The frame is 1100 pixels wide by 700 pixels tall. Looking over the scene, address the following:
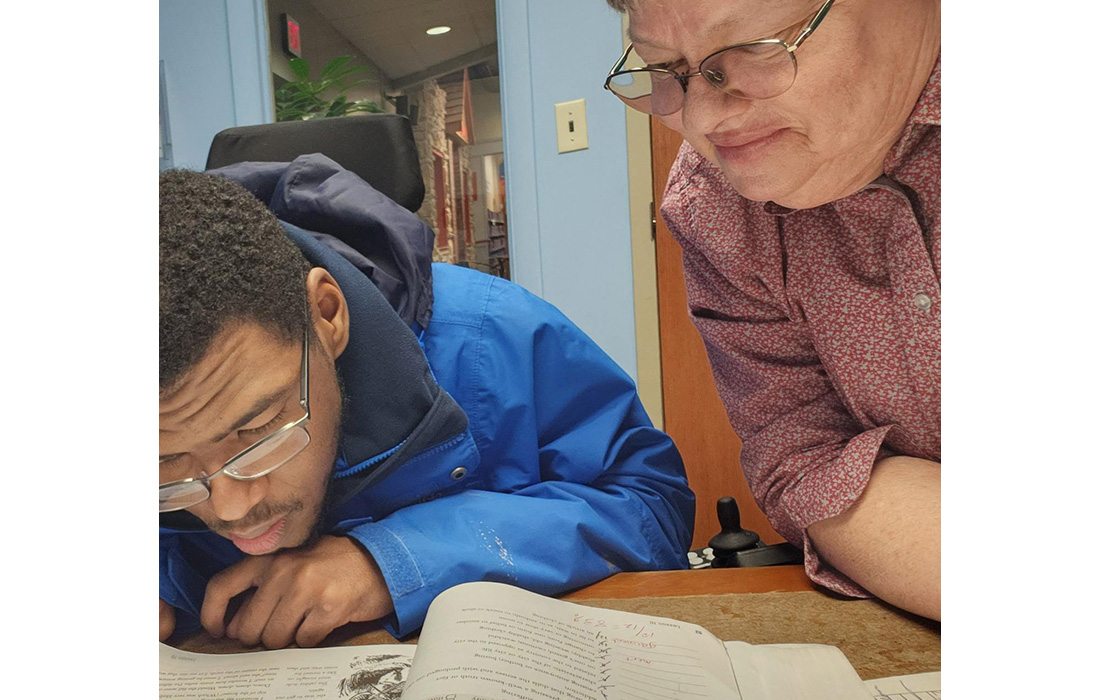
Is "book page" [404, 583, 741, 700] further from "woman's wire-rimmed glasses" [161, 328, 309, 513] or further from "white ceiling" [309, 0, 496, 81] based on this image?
"white ceiling" [309, 0, 496, 81]

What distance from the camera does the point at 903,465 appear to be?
0.48 metres

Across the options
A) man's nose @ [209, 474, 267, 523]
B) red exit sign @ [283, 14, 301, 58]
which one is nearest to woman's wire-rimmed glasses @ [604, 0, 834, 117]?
red exit sign @ [283, 14, 301, 58]

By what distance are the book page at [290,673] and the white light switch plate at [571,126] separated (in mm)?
304

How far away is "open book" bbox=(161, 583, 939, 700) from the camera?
375 mm

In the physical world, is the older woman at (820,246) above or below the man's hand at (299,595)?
above

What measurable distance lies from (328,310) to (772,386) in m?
0.29

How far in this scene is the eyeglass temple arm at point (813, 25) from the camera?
0.39m

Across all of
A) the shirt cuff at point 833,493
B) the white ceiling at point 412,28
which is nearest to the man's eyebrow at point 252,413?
the white ceiling at point 412,28

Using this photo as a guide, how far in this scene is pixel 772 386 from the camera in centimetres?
54

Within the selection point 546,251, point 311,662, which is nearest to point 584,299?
point 546,251

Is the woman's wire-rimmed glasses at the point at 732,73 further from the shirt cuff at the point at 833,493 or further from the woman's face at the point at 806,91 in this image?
the shirt cuff at the point at 833,493

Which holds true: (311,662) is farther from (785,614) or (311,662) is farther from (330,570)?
(785,614)

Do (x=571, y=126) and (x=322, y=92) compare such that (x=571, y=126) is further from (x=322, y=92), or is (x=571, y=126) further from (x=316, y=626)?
(x=316, y=626)

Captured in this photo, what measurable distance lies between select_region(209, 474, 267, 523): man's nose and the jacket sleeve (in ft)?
0.20
